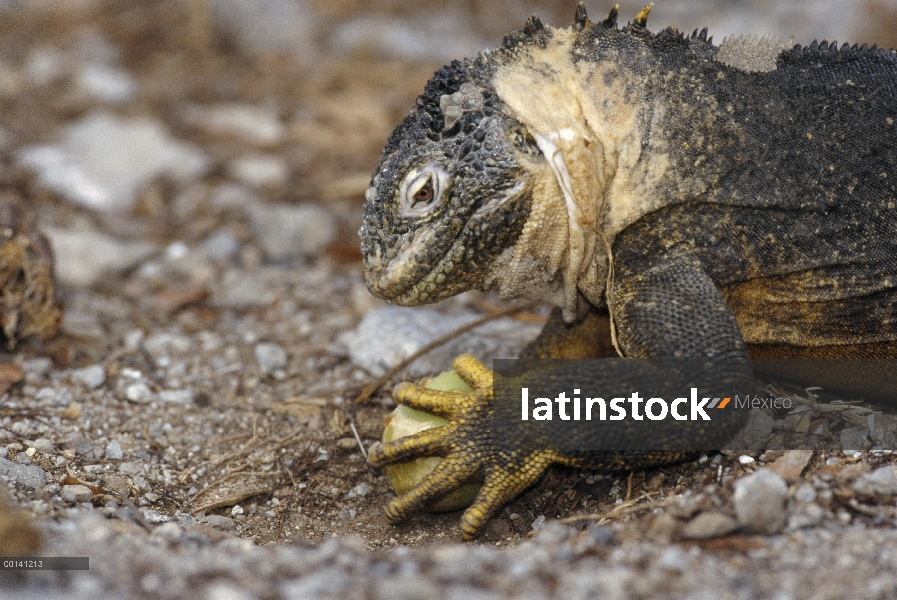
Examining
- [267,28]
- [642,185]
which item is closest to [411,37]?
[267,28]

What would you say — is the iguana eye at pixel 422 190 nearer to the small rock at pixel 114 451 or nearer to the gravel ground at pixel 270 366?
the gravel ground at pixel 270 366

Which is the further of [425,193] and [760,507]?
[425,193]

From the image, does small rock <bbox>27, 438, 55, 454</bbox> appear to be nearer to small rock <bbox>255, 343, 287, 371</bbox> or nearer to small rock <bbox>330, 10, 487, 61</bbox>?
small rock <bbox>255, 343, 287, 371</bbox>

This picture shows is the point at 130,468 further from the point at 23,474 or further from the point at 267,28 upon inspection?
the point at 267,28

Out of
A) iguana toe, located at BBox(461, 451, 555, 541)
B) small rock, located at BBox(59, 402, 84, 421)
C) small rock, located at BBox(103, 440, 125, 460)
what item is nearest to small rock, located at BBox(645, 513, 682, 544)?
iguana toe, located at BBox(461, 451, 555, 541)

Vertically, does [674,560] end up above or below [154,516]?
above

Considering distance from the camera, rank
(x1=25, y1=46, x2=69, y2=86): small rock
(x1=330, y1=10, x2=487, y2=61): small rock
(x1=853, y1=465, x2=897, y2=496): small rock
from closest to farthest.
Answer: (x1=853, y1=465, x2=897, y2=496): small rock
(x1=25, y1=46, x2=69, y2=86): small rock
(x1=330, y1=10, x2=487, y2=61): small rock
